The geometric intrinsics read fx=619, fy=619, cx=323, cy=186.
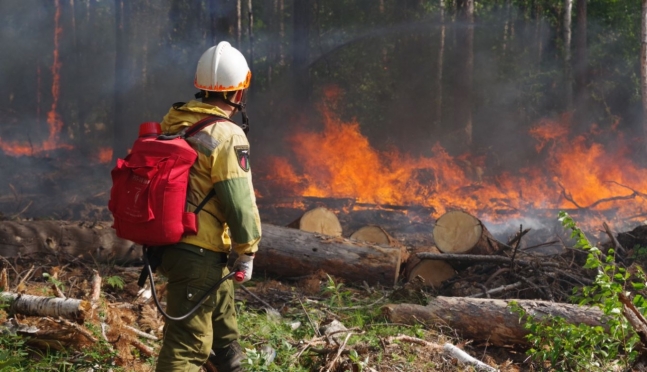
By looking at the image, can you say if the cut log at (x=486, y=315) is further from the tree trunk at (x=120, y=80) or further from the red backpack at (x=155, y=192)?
the tree trunk at (x=120, y=80)

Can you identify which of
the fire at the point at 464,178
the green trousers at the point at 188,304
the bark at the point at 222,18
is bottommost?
the fire at the point at 464,178

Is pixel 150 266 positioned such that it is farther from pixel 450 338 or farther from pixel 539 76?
pixel 539 76

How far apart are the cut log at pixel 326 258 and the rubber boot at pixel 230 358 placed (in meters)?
3.78

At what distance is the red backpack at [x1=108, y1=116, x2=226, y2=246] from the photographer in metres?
3.57

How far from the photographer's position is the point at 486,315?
5973 mm

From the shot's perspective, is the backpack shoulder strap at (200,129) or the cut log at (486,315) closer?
the backpack shoulder strap at (200,129)

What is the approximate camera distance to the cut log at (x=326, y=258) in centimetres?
800

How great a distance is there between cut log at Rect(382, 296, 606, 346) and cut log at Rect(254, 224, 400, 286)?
166 centimetres

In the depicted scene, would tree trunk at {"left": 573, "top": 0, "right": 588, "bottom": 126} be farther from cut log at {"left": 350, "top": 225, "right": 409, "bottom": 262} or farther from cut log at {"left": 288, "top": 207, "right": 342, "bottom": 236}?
cut log at {"left": 288, "top": 207, "right": 342, "bottom": 236}

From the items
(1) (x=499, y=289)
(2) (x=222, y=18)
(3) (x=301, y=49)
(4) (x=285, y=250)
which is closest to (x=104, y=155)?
(2) (x=222, y=18)

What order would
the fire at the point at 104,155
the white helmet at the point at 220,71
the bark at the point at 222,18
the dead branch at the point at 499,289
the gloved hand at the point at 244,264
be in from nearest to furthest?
the gloved hand at the point at 244,264 → the white helmet at the point at 220,71 → the dead branch at the point at 499,289 → the bark at the point at 222,18 → the fire at the point at 104,155

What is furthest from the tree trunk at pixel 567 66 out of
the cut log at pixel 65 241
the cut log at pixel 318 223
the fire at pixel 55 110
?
the fire at pixel 55 110

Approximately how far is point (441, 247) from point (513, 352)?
282 centimetres

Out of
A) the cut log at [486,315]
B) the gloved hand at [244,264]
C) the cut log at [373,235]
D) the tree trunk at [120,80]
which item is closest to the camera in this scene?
the gloved hand at [244,264]
